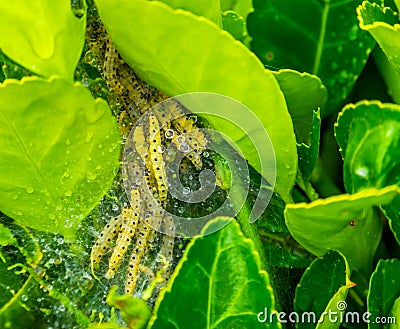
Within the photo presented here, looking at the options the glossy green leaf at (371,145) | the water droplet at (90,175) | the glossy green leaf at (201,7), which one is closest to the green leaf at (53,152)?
the water droplet at (90,175)

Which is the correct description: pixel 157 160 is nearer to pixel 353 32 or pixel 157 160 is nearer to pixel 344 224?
pixel 344 224

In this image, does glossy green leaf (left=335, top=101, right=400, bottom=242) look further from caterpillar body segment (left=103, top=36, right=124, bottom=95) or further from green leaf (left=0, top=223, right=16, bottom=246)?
green leaf (left=0, top=223, right=16, bottom=246)

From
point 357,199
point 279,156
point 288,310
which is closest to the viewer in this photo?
point 357,199

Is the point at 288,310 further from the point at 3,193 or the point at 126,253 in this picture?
the point at 3,193

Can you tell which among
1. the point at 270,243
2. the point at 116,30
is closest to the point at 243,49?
the point at 116,30

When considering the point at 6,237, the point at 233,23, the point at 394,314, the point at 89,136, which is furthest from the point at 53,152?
the point at 394,314
